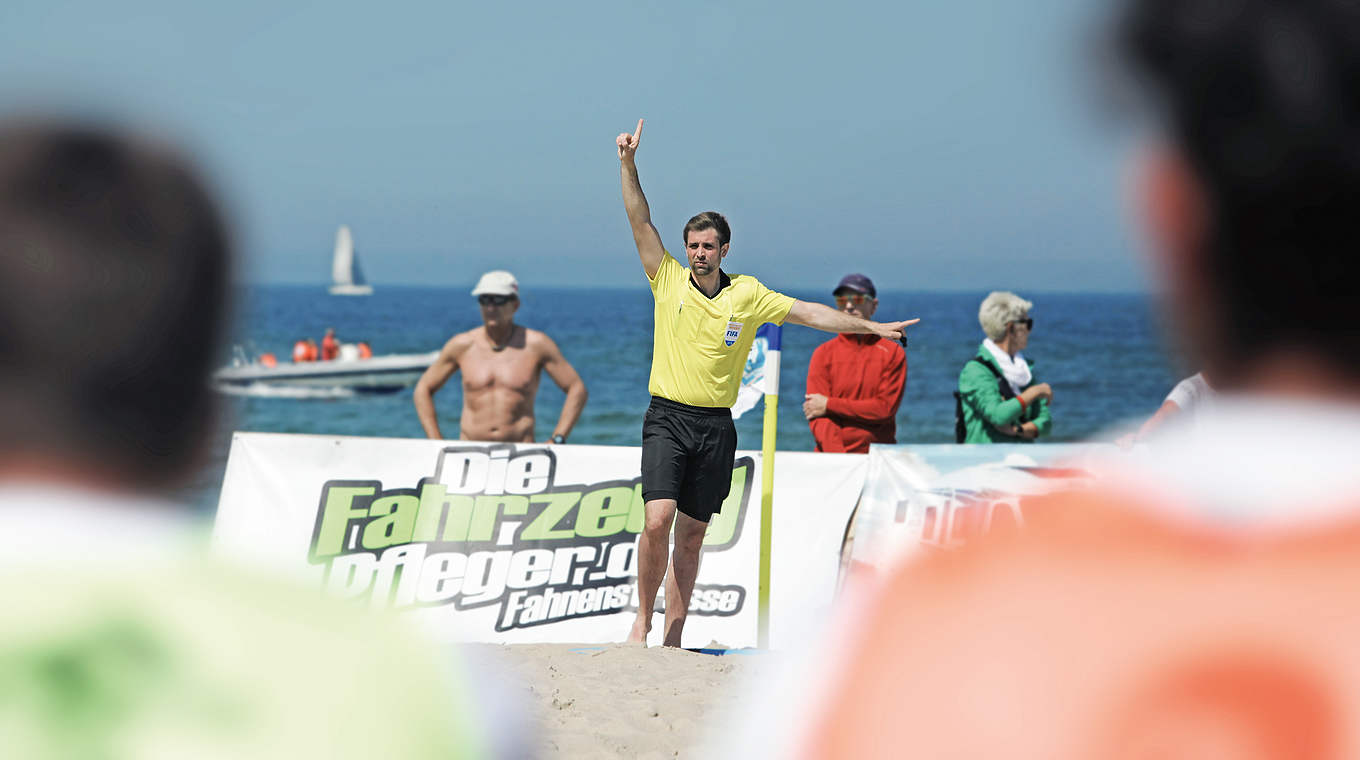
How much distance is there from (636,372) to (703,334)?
1669 inches

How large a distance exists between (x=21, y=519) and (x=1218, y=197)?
2.50 ft

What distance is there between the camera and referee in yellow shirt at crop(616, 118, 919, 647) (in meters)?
5.98

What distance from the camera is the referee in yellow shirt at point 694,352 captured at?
19.6 ft

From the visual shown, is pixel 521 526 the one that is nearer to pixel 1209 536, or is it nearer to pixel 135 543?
pixel 135 543

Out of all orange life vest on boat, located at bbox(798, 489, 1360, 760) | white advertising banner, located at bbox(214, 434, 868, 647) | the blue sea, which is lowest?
the blue sea

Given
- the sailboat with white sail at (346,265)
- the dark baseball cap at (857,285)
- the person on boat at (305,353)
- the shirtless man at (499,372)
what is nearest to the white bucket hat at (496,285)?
the shirtless man at (499,372)

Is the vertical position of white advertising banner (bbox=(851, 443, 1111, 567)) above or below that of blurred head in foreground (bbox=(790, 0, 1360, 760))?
below

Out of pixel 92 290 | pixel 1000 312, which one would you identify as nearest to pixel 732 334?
pixel 1000 312

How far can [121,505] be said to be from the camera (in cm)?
79

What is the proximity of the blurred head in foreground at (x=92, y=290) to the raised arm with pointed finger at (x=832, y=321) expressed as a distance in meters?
5.07

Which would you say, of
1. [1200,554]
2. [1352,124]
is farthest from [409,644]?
[1352,124]

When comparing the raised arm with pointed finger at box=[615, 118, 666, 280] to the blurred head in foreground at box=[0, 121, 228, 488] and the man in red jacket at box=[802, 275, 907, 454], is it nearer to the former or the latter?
the man in red jacket at box=[802, 275, 907, 454]

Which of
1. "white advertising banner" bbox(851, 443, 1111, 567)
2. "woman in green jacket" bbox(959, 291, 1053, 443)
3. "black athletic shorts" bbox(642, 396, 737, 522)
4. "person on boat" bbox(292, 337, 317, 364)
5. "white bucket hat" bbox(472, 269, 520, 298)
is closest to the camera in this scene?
"black athletic shorts" bbox(642, 396, 737, 522)

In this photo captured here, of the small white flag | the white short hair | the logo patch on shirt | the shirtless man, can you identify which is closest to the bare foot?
the small white flag
